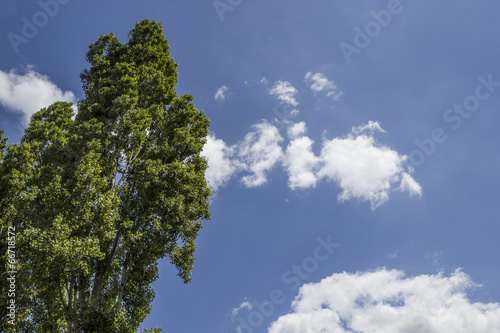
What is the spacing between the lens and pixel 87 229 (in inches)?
479

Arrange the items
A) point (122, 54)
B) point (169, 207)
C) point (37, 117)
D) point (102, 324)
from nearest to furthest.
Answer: point (102, 324) → point (169, 207) → point (122, 54) → point (37, 117)

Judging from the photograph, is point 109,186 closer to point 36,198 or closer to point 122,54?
point 36,198

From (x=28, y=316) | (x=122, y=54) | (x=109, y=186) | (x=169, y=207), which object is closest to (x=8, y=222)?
(x=28, y=316)

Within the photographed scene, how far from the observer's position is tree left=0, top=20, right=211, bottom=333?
38.2 feet

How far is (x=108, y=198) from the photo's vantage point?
1243 centimetres

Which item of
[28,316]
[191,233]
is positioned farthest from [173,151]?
[28,316]

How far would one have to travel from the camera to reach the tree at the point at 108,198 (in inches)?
459

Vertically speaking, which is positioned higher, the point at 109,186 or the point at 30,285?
the point at 109,186

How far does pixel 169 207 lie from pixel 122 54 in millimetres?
10397

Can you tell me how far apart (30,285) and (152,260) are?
5.61 meters

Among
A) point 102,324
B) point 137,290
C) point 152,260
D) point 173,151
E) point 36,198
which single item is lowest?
point 102,324

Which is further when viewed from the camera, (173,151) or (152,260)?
(173,151)

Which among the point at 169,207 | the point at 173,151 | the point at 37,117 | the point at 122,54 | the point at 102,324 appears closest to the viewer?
the point at 102,324

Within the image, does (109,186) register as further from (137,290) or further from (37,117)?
(37,117)
